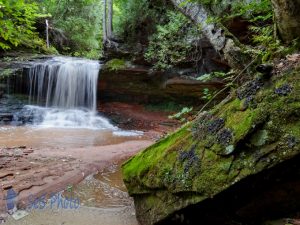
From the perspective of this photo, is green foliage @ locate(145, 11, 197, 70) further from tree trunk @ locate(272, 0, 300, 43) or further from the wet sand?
tree trunk @ locate(272, 0, 300, 43)

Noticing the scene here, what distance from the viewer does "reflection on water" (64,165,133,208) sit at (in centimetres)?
390

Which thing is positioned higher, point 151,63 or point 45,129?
A: point 151,63

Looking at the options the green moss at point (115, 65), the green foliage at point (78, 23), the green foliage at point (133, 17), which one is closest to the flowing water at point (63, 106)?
the green moss at point (115, 65)

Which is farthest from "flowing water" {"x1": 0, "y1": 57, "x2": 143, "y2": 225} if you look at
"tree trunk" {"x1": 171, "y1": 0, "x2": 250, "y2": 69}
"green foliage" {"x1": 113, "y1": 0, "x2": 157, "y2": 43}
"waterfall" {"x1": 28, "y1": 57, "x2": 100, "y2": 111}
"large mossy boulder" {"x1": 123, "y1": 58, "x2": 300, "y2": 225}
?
"tree trunk" {"x1": 171, "y1": 0, "x2": 250, "y2": 69}

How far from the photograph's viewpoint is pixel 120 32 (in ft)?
42.9

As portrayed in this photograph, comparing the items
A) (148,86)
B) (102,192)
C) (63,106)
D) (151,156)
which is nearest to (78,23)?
(63,106)

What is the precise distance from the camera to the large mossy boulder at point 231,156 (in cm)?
219

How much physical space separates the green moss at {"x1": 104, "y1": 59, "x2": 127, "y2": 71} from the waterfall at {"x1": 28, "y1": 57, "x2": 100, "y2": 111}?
2.01 ft

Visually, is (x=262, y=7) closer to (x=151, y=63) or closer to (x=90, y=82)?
(x=151, y=63)

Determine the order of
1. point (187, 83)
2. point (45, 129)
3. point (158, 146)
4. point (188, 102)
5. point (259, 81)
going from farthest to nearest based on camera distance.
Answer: point (188, 102) → point (187, 83) → point (45, 129) → point (158, 146) → point (259, 81)

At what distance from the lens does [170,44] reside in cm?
1091

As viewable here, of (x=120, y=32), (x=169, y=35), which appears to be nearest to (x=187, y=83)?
(x=169, y=35)

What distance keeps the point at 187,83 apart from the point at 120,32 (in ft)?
13.7

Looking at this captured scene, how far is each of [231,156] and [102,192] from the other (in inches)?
97.9
